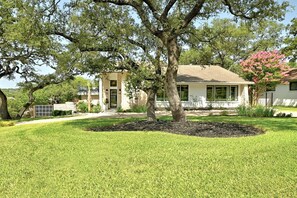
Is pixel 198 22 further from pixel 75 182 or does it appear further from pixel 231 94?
pixel 231 94

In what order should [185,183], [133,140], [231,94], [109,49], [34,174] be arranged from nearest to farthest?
1. [185,183]
2. [34,174]
3. [133,140]
4. [109,49]
5. [231,94]

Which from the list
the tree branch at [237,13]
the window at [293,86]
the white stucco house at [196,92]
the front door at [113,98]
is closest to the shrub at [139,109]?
the white stucco house at [196,92]

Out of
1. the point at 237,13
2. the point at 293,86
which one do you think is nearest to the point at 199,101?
the point at 293,86

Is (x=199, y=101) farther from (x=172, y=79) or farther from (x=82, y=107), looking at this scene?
(x=172, y=79)

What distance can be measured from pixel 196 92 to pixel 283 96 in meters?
13.8

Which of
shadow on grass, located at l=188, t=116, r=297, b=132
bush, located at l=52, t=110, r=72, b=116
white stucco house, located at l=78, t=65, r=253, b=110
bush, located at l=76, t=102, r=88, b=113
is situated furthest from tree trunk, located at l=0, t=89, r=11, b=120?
shadow on grass, located at l=188, t=116, r=297, b=132

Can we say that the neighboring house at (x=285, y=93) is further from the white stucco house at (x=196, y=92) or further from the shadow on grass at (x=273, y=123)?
the shadow on grass at (x=273, y=123)

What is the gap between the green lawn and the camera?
184 inches

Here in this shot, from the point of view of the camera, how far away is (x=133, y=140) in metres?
8.82

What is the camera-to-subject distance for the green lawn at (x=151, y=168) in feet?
15.3

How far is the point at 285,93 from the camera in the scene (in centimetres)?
3462

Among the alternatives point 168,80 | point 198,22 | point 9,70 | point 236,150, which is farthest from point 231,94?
point 236,150

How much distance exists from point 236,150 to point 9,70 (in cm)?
2110

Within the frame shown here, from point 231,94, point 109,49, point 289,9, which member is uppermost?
point 289,9
